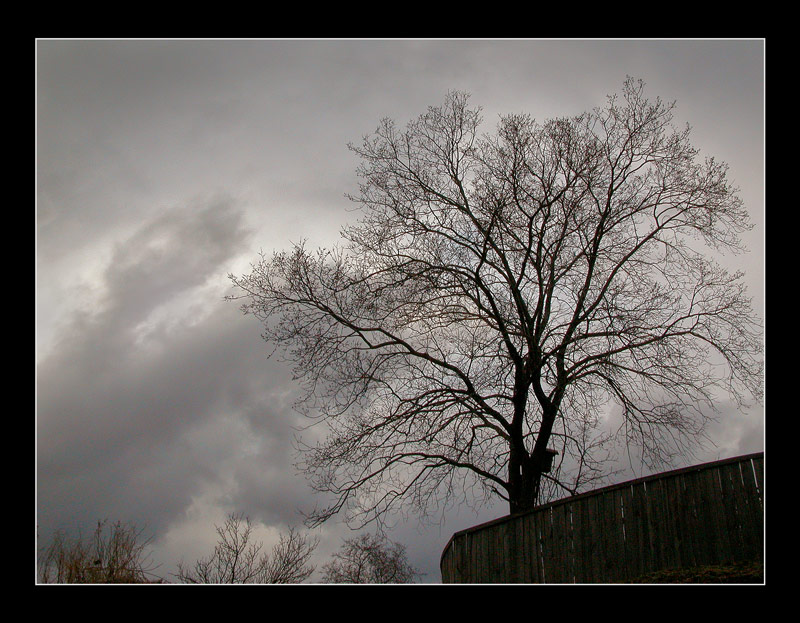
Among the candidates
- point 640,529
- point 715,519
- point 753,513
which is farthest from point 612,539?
point 753,513

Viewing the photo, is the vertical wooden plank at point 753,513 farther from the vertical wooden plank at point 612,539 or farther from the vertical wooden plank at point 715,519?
the vertical wooden plank at point 612,539

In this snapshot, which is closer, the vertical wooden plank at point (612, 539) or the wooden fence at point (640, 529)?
the wooden fence at point (640, 529)

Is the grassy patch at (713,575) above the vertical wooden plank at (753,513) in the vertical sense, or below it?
below

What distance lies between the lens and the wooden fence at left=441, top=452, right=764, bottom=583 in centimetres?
1094

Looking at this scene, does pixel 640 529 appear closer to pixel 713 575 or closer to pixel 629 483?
pixel 629 483

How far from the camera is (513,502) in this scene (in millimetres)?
13922

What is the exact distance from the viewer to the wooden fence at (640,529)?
10.9 meters

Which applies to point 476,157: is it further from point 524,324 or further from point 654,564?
point 654,564

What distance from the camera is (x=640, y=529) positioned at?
11266 millimetres

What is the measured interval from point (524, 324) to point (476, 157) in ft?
13.9

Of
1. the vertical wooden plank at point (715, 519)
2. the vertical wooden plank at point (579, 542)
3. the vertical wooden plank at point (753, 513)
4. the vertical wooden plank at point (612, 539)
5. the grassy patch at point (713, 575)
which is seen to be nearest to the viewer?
the grassy patch at point (713, 575)

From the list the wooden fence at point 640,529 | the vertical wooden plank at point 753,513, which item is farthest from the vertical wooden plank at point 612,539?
the vertical wooden plank at point 753,513
